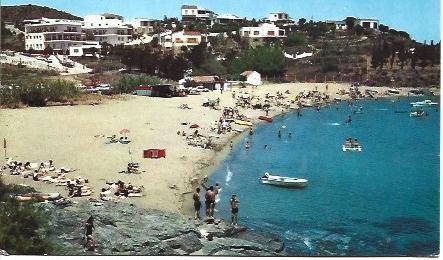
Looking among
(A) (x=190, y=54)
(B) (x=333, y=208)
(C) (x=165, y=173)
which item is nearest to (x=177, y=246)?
(C) (x=165, y=173)

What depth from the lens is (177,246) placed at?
6.53 meters

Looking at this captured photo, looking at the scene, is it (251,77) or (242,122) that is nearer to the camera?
(251,77)

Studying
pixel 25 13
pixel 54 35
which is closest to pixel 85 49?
pixel 54 35

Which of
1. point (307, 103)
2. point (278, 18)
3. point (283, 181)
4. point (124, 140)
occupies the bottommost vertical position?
point (283, 181)

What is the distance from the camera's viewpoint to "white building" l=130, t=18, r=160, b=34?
7.17 m

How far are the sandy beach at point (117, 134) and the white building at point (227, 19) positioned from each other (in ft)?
2.40

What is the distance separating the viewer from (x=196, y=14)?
707 cm

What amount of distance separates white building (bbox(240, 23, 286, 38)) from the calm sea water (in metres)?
1.13

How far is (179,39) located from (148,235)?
227cm

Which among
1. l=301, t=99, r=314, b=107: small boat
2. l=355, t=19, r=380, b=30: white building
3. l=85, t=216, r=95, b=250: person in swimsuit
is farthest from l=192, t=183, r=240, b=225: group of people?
l=301, t=99, r=314, b=107: small boat

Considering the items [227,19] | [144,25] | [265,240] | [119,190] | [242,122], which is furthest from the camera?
[242,122]

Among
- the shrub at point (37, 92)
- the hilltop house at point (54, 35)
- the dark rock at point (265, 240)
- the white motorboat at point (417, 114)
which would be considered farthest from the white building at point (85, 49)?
the white motorboat at point (417, 114)

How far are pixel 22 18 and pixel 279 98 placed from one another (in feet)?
9.51

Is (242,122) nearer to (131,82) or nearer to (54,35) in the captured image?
(131,82)
